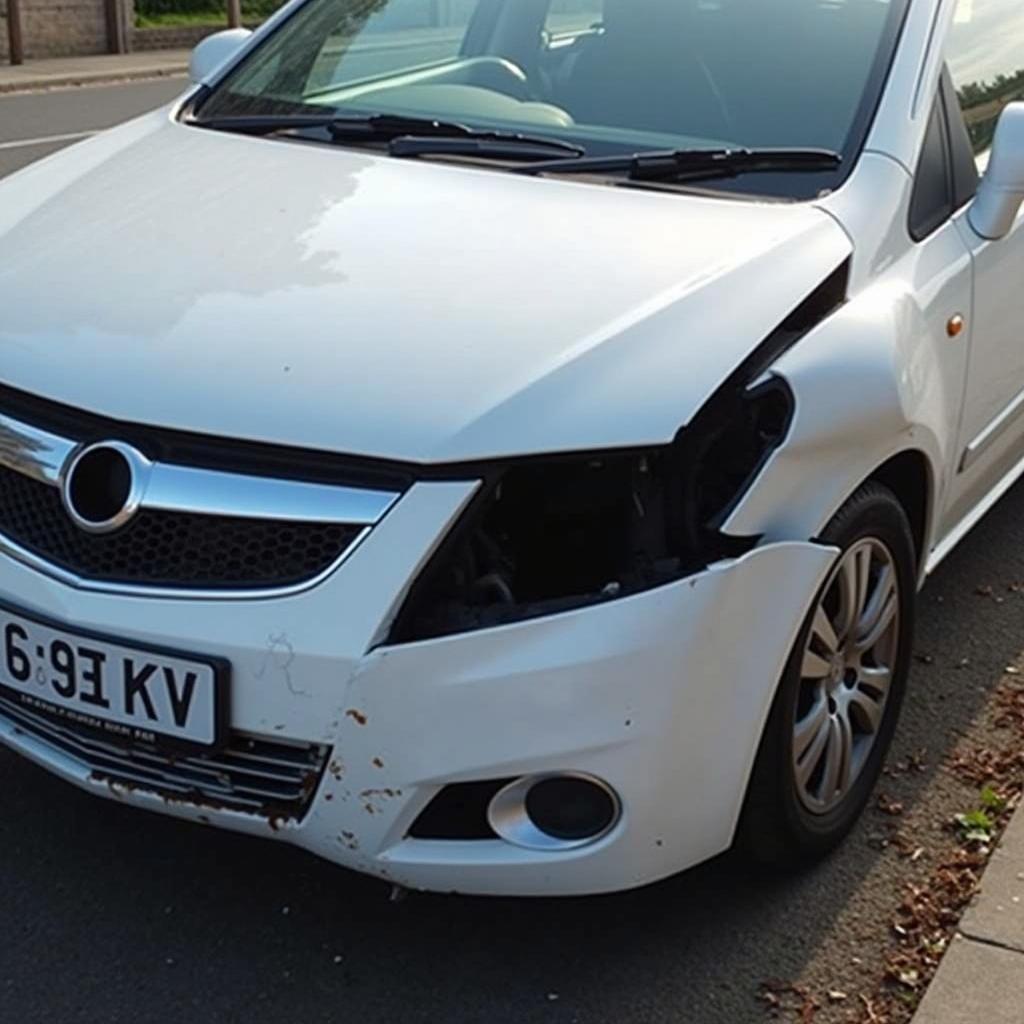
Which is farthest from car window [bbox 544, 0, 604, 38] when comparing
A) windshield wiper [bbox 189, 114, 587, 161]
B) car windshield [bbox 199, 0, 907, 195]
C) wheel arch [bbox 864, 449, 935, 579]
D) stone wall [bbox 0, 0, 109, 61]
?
stone wall [bbox 0, 0, 109, 61]

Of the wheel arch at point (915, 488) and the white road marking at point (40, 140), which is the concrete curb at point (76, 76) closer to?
the white road marking at point (40, 140)

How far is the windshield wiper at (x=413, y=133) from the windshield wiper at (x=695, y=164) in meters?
0.07

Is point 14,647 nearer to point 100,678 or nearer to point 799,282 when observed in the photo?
point 100,678

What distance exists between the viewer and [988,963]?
2.78m

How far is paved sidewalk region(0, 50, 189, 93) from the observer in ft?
53.7

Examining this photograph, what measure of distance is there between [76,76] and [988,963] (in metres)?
15.9

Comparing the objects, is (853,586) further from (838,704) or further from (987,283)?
(987,283)

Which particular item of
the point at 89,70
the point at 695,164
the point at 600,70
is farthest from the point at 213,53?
the point at 89,70

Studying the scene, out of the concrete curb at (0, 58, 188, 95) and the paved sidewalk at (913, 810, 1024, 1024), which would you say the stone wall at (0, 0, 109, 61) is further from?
the paved sidewalk at (913, 810, 1024, 1024)

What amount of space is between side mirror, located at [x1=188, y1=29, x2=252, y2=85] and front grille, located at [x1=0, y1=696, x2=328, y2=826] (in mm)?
2065

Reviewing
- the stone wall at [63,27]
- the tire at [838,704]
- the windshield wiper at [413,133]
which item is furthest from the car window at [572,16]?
the stone wall at [63,27]

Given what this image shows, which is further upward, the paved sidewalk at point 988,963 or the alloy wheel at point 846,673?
the alloy wheel at point 846,673

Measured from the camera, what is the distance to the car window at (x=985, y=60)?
3615mm

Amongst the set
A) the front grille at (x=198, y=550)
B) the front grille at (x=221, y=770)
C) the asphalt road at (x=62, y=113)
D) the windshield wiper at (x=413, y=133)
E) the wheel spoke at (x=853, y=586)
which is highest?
the windshield wiper at (x=413, y=133)
